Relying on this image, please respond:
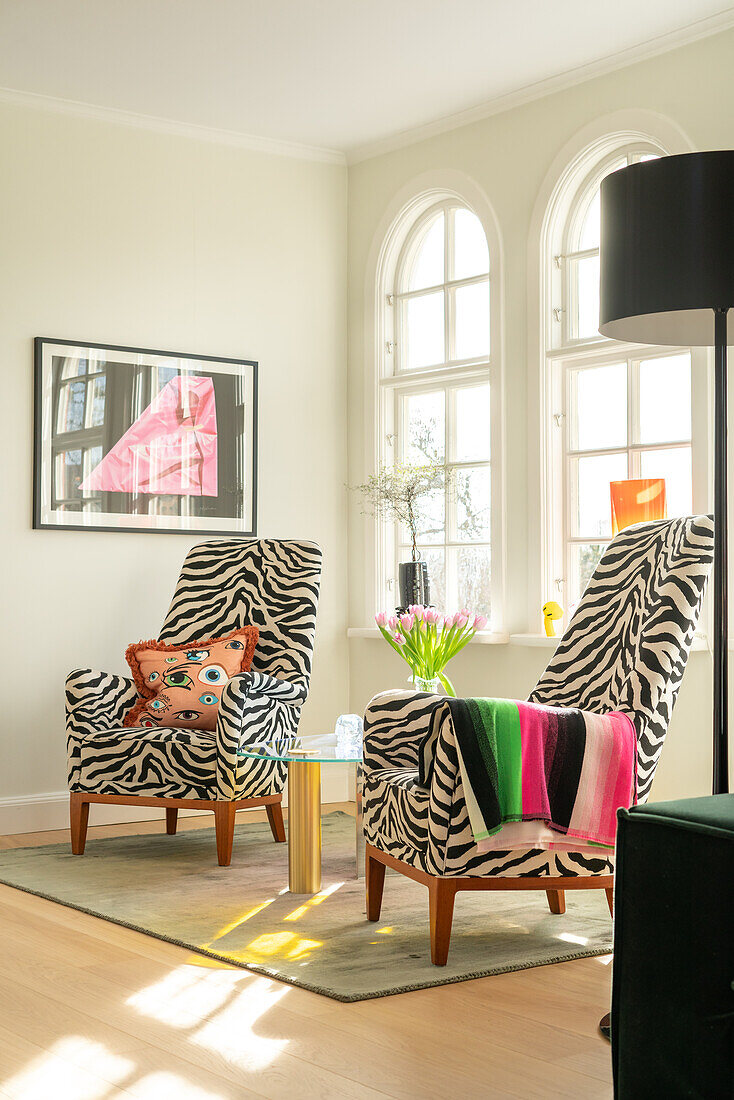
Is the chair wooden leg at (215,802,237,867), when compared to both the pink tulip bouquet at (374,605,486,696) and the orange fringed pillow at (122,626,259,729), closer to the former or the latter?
the orange fringed pillow at (122,626,259,729)

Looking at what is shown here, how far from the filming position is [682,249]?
2590 millimetres

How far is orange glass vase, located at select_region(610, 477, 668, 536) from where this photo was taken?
4359 mm

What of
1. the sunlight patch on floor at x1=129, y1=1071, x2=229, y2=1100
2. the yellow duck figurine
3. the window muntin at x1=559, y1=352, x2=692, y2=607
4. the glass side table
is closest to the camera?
the sunlight patch on floor at x1=129, y1=1071, x2=229, y2=1100

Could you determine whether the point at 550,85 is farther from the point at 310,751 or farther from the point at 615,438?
the point at 310,751

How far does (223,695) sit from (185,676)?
0.35 meters

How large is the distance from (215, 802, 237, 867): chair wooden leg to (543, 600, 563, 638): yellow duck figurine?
144cm

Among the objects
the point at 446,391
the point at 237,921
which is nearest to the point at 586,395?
the point at 446,391

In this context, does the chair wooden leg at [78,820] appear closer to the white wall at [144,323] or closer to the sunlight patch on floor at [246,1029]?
the white wall at [144,323]

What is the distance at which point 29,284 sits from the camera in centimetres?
507

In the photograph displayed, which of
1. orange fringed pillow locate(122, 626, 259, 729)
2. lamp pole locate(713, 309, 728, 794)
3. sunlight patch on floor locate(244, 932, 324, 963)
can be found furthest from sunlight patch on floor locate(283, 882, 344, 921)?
lamp pole locate(713, 309, 728, 794)

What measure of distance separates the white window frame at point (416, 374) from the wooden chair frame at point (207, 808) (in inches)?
47.6

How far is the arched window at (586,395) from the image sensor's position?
15.5 ft

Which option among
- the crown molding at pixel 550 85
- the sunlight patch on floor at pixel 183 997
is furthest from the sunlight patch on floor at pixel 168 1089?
the crown molding at pixel 550 85

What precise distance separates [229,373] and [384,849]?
2898 mm
